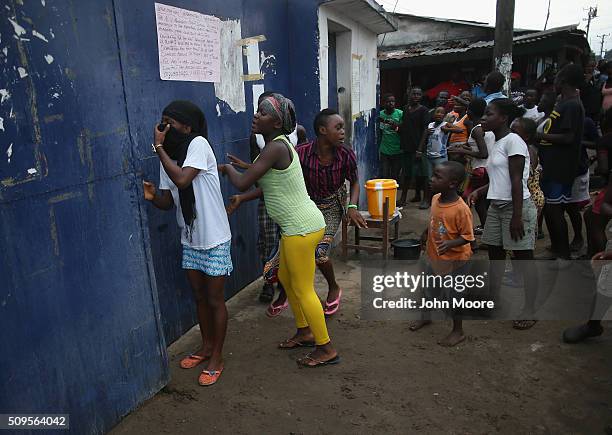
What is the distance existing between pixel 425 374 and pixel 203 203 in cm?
181

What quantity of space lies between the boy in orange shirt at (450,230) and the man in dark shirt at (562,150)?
169cm

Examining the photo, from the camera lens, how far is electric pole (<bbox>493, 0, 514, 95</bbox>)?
24.8ft

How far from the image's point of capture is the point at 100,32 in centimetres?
231

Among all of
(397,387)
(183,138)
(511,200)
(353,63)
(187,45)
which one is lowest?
(397,387)

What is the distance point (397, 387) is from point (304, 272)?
36.5 inches

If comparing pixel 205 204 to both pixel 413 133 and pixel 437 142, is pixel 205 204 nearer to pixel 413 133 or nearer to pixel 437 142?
pixel 437 142

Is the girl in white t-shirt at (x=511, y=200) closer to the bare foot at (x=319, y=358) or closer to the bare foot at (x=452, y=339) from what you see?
the bare foot at (x=452, y=339)

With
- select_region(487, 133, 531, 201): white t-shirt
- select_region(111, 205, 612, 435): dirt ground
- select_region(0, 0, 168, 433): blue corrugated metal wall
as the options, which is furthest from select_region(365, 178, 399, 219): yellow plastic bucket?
select_region(0, 0, 168, 433): blue corrugated metal wall

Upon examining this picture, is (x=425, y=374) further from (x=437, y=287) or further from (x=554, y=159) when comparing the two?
(x=554, y=159)

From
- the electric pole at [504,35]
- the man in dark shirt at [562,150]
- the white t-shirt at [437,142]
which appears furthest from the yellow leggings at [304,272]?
the electric pole at [504,35]

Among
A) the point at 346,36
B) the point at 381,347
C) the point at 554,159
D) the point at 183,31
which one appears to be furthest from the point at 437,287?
the point at 346,36

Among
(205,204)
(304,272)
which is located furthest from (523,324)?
(205,204)

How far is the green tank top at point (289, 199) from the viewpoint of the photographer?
9.24ft

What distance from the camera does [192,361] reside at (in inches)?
124
